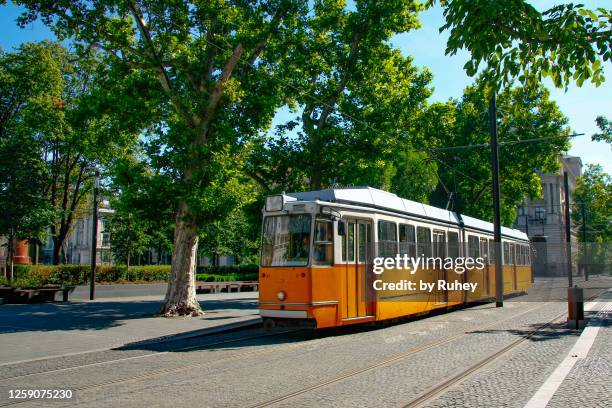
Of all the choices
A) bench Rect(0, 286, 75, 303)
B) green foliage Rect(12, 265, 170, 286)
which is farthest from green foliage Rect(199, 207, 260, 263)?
bench Rect(0, 286, 75, 303)

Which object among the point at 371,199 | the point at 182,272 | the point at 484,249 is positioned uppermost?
the point at 371,199

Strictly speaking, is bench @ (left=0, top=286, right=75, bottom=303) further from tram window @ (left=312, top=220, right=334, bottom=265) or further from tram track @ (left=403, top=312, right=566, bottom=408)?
tram track @ (left=403, top=312, right=566, bottom=408)

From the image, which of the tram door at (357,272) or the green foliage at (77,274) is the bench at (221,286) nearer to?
the green foliage at (77,274)

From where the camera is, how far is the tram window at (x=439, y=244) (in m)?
16.9

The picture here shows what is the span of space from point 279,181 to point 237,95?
635 centimetres

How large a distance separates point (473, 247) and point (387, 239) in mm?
7388

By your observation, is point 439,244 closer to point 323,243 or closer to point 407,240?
point 407,240

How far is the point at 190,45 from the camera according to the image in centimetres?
1795

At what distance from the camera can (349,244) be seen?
13.0m

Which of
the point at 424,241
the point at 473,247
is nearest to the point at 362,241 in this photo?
the point at 424,241

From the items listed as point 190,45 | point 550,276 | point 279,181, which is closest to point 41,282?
point 279,181

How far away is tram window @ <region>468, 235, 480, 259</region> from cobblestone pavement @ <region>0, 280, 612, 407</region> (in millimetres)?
6435

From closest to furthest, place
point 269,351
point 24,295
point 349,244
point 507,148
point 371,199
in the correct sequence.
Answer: point 269,351
point 349,244
point 371,199
point 24,295
point 507,148

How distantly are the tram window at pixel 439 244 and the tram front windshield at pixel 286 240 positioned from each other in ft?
19.2
